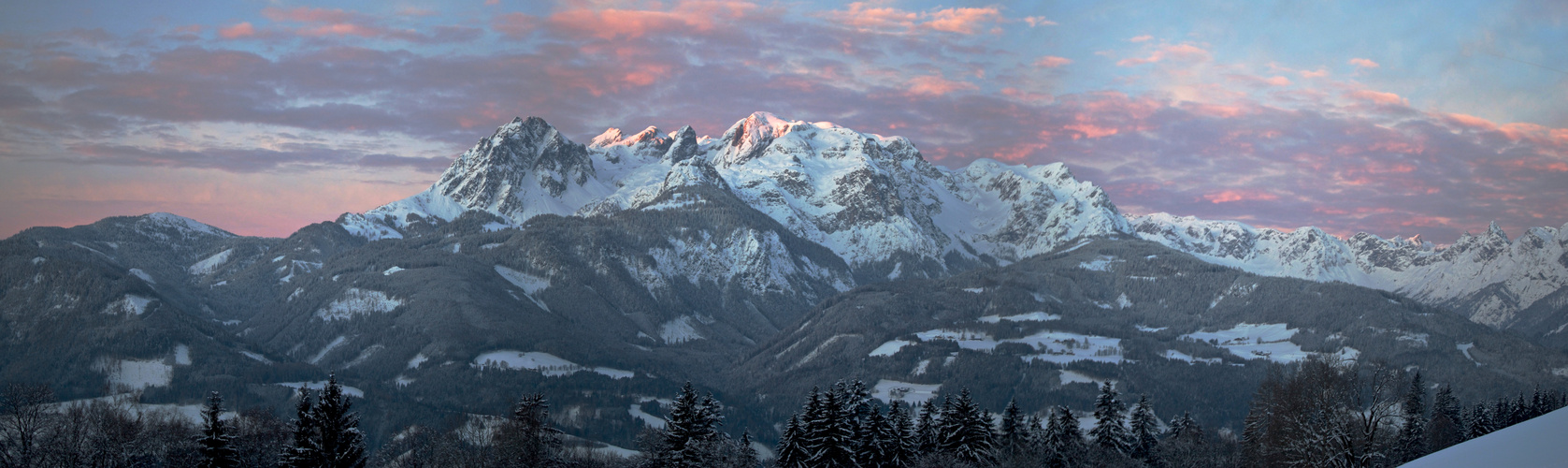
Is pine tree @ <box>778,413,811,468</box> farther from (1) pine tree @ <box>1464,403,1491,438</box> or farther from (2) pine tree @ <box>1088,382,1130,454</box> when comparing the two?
(1) pine tree @ <box>1464,403,1491,438</box>

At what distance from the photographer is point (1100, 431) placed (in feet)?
373

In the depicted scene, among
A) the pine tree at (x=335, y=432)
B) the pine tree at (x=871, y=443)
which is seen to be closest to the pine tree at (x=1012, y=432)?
the pine tree at (x=871, y=443)

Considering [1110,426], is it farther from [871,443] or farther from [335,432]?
[335,432]

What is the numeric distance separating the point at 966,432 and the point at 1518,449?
247ft

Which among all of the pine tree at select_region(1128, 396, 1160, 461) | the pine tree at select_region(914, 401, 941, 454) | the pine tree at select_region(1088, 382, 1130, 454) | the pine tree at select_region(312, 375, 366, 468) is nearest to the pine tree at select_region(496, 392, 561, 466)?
the pine tree at select_region(312, 375, 366, 468)

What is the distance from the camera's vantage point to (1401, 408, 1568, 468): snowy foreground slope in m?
23.3

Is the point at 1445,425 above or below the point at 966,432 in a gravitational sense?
below

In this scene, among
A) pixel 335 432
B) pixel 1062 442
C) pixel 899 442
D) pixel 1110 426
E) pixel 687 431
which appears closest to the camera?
pixel 335 432

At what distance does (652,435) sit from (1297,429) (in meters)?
64.8

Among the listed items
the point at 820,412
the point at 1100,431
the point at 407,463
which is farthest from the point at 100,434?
the point at 1100,431

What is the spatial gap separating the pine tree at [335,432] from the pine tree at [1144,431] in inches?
3302

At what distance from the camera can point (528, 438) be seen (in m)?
Answer: 88.1

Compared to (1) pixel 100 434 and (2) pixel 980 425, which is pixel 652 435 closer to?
(2) pixel 980 425

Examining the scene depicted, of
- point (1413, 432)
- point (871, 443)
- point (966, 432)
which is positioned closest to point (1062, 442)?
point (966, 432)
